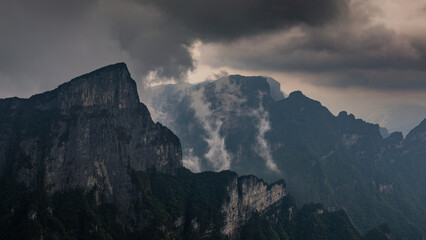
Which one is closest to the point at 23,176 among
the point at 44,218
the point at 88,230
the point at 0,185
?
the point at 0,185

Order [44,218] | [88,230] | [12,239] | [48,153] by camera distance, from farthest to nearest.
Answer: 1. [48,153]
2. [88,230]
3. [44,218]
4. [12,239]

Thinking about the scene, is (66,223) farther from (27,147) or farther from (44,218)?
(27,147)

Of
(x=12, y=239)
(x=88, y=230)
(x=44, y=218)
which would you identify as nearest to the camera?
(x=12, y=239)

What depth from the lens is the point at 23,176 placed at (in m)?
189

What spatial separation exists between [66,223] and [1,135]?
59158 mm

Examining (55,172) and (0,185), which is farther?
(55,172)

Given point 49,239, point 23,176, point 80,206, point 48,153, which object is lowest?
point 49,239

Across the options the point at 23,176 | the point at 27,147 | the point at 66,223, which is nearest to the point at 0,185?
the point at 23,176

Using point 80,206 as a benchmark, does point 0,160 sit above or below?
above

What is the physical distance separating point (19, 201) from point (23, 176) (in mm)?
14424

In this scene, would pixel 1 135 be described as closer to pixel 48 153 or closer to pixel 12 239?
pixel 48 153

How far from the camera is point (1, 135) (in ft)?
654

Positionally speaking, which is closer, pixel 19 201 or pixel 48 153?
pixel 19 201

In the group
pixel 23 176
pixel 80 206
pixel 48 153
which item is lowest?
pixel 80 206
